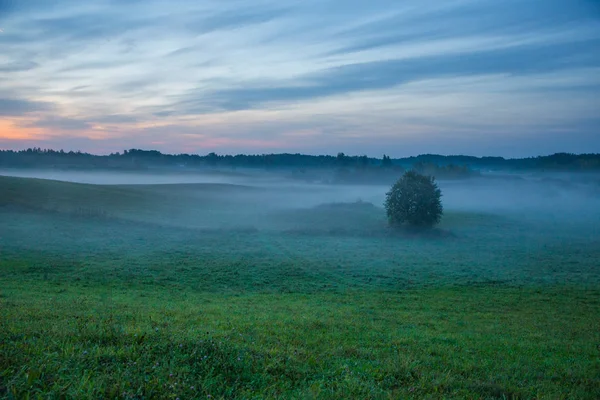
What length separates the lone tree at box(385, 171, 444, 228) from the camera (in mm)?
52719

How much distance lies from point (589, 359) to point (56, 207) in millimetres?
58252

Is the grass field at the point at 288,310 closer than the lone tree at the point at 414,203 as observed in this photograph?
Yes

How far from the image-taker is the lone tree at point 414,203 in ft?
173

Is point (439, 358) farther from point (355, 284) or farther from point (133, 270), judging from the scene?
point (133, 270)

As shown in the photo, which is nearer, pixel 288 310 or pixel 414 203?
pixel 288 310

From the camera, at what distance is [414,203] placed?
52.8m

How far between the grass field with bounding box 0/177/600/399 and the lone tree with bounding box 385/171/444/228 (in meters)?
2.40

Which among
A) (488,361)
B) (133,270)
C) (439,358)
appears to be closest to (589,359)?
(488,361)

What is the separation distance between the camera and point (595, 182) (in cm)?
15200

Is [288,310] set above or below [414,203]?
below

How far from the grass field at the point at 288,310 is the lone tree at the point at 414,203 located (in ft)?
7.88

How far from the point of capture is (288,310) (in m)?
16.3

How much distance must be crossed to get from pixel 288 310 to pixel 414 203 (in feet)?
129

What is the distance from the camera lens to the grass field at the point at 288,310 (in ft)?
20.7
